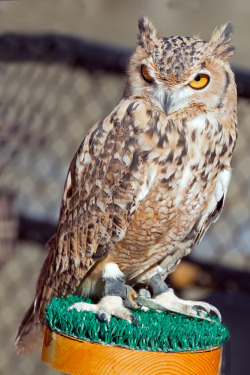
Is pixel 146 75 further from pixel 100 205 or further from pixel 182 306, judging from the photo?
pixel 182 306

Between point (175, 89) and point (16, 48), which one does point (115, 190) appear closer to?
point (175, 89)

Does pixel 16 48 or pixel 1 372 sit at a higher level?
pixel 16 48

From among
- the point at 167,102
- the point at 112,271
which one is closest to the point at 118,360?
the point at 112,271

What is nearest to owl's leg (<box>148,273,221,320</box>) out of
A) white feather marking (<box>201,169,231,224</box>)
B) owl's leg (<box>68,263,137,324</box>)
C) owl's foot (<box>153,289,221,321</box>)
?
owl's foot (<box>153,289,221,321</box>)

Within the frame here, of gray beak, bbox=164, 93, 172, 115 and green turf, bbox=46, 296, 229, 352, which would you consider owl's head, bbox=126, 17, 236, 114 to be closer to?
gray beak, bbox=164, 93, 172, 115

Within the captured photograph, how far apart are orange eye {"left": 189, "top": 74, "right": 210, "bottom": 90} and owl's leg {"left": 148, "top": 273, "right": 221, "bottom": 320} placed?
476 mm

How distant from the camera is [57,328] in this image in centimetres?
110

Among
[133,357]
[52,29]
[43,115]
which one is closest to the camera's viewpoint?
[133,357]

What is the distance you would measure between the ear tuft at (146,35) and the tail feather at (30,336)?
71 cm

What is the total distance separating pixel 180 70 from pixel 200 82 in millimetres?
72

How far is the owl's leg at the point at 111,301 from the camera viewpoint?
1.10 m

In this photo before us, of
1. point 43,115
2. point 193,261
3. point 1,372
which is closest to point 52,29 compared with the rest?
point 43,115

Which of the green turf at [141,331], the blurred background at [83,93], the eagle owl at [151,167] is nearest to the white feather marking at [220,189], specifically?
the eagle owl at [151,167]

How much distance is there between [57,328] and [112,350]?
134mm
